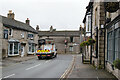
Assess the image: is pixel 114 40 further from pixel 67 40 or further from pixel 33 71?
pixel 67 40

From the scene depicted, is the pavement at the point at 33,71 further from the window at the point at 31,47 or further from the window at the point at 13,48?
the window at the point at 31,47

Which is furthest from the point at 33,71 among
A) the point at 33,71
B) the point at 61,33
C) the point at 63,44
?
the point at 61,33

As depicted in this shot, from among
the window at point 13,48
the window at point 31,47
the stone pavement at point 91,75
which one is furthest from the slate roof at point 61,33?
the stone pavement at point 91,75

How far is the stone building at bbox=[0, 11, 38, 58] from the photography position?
24406 mm

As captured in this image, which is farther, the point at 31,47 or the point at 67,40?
the point at 67,40

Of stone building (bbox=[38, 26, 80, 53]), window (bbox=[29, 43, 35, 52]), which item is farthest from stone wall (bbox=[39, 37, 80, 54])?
window (bbox=[29, 43, 35, 52])

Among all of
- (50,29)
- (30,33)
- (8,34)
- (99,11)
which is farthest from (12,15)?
(50,29)

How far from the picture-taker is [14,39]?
2672 centimetres

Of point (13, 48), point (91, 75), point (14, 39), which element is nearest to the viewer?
point (91, 75)

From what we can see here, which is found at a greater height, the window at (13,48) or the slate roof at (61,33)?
the slate roof at (61,33)

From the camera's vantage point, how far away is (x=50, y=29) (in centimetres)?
5666

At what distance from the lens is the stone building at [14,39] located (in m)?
24.4

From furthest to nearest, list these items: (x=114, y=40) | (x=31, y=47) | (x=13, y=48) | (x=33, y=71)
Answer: (x=31, y=47)
(x=13, y=48)
(x=33, y=71)
(x=114, y=40)

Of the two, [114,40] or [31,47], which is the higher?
[114,40]
